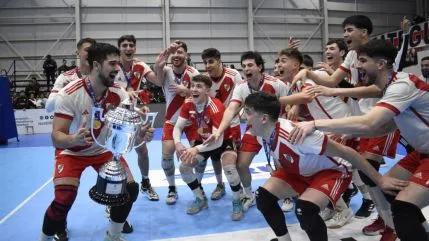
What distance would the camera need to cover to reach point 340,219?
4.16 m

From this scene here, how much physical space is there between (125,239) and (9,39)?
19296 mm

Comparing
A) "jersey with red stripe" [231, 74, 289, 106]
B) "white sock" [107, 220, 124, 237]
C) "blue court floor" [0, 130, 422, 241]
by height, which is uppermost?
"jersey with red stripe" [231, 74, 289, 106]

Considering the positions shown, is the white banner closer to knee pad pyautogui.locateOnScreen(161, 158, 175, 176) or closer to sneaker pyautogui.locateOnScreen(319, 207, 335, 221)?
knee pad pyautogui.locateOnScreen(161, 158, 175, 176)

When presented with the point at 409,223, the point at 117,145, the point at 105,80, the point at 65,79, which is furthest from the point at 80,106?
the point at 409,223

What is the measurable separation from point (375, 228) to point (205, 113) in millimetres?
2376

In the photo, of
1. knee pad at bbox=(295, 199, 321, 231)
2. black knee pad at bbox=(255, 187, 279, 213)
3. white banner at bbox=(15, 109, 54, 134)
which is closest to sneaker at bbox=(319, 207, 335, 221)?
black knee pad at bbox=(255, 187, 279, 213)

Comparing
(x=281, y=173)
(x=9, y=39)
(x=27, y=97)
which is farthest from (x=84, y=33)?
(x=281, y=173)

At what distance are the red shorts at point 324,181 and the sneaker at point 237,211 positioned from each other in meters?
Answer: 1.23

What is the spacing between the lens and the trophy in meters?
2.48

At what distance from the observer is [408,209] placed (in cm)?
268

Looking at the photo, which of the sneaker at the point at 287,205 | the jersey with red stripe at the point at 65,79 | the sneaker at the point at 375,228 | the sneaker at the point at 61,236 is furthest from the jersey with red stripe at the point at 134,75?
the sneaker at the point at 375,228

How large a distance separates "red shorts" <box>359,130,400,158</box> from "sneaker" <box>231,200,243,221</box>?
1.58 meters

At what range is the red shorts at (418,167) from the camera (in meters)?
2.77

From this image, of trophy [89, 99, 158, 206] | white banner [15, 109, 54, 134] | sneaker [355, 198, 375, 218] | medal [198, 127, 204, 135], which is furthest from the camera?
white banner [15, 109, 54, 134]
